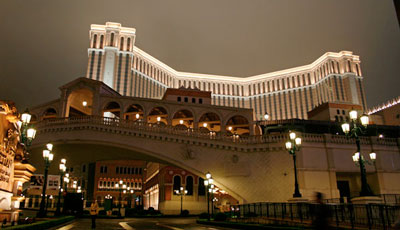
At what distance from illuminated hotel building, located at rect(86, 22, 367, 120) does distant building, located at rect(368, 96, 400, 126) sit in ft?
94.5

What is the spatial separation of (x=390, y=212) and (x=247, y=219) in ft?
30.1

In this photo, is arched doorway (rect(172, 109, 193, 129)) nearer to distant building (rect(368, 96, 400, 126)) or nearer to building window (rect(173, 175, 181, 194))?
building window (rect(173, 175, 181, 194))

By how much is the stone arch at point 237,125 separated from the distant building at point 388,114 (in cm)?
3178

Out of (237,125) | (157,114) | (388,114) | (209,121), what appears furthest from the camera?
(388,114)

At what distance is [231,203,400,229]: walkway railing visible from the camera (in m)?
12.8

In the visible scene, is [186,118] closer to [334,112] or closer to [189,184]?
[189,184]

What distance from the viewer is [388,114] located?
64500 mm

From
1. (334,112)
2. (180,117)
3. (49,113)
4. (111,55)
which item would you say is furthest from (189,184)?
(111,55)

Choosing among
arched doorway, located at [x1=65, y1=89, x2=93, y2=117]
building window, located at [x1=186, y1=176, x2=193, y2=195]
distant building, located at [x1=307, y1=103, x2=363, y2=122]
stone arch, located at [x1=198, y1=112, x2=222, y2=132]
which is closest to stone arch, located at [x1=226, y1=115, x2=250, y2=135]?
stone arch, located at [x1=198, y1=112, x2=222, y2=132]

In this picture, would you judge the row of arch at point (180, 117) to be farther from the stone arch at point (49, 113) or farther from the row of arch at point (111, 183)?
the row of arch at point (111, 183)

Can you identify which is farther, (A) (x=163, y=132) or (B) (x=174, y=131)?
(B) (x=174, y=131)

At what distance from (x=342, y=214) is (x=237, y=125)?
2604 cm

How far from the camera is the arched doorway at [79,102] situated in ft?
123

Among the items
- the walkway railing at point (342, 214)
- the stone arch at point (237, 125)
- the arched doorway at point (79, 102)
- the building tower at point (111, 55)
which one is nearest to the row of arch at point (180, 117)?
the stone arch at point (237, 125)
